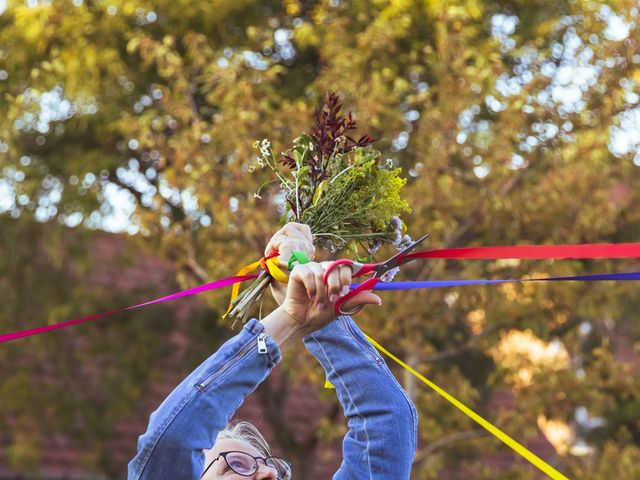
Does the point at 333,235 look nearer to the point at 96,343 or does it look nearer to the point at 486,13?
the point at 486,13

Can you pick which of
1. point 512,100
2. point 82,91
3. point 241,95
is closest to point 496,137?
point 512,100

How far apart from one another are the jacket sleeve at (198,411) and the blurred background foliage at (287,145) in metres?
5.48

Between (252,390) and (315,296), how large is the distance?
7.9 inches

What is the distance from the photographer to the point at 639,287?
28.8ft

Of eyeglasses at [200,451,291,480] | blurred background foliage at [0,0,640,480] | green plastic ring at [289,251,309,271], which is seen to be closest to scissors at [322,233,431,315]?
green plastic ring at [289,251,309,271]

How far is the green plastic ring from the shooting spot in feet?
7.18

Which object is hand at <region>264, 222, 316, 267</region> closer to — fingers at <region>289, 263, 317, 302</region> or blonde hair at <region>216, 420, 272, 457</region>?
fingers at <region>289, 263, 317, 302</region>

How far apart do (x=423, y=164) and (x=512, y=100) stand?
0.77 metres

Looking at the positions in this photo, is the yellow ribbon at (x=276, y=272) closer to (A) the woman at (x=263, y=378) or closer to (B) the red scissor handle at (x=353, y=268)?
(A) the woman at (x=263, y=378)

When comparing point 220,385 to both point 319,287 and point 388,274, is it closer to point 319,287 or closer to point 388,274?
point 319,287

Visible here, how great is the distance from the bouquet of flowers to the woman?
280mm

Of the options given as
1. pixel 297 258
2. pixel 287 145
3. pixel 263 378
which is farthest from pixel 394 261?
pixel 287 145

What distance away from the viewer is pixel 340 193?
2619 millimetres

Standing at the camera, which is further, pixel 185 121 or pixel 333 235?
pixel 185 121
